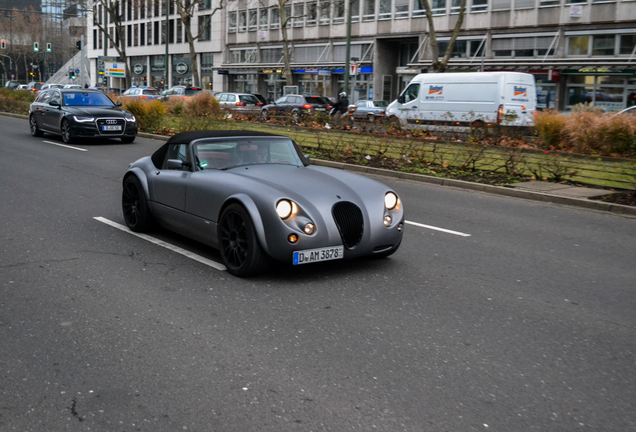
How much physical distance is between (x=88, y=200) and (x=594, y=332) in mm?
7870

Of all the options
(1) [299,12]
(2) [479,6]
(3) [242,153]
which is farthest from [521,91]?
(1) [299,12]

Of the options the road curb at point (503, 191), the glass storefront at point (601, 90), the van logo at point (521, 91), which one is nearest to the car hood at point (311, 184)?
the road curb at point (503, 191)

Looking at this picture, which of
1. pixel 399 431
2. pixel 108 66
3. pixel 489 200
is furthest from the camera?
pixel 108 66

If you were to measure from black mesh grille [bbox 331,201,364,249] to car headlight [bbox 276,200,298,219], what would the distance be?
0.37 metres

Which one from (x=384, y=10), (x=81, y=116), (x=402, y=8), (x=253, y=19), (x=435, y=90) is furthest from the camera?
(x=253, y=19)

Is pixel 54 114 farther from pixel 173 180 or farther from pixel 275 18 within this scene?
pixel 275 18

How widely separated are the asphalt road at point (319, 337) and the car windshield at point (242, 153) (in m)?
0.96

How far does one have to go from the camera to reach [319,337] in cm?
491

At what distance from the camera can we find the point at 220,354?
14.9ft

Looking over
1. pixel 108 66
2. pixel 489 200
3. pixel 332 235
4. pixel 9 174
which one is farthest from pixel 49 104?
pixel 108 66

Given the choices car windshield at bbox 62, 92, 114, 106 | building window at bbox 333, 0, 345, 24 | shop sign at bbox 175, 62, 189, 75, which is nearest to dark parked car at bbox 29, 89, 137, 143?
car windshield at bbox 62, 92, 114, 106

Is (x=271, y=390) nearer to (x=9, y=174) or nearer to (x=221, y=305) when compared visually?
(x=221, y=305)

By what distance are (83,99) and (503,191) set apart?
560 inches

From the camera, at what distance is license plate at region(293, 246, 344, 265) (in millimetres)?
6133
